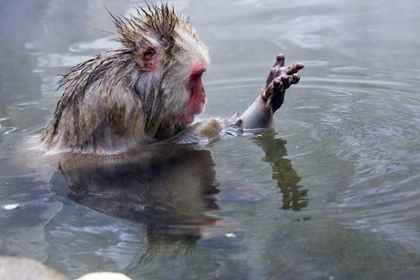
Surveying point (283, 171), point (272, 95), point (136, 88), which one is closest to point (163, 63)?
point (136, 88)

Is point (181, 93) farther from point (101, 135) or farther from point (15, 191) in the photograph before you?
point (15, 191)

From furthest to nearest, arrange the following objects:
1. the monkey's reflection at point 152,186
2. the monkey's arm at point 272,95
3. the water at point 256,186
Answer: the monkey's arm at point 272,95 < the monkey's reflection at point 152,186 < the water at point 256,186

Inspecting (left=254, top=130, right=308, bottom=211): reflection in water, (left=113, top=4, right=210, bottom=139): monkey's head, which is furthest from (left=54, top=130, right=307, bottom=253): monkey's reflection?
(left=113, top=4, right=210, bottom=139): monkey's head

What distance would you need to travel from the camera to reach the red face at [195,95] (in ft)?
14.3

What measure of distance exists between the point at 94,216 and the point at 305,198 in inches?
41.1

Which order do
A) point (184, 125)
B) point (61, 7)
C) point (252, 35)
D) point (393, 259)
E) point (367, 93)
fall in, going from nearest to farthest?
point (393, 259)
point (184, 125)
point (367, 93)
point (252, 35)
point (61, 7)

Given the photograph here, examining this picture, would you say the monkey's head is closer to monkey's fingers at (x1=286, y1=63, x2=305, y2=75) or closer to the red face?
the red face

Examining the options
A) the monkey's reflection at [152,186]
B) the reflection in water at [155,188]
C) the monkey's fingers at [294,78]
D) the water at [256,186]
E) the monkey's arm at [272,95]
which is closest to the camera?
the water at [256,186]

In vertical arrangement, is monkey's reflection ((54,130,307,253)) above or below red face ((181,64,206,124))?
below

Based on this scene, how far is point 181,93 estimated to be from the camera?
436 centimetres

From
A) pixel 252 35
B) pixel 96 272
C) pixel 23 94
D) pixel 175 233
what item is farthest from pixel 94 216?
pixel 252 35

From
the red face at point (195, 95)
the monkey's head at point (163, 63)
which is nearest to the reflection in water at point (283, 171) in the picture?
the red face at point (195, 95)

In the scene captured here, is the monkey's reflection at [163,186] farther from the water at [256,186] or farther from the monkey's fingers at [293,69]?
the monkey's fingers at [293,69]

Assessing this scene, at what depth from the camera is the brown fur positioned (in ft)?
13.8
